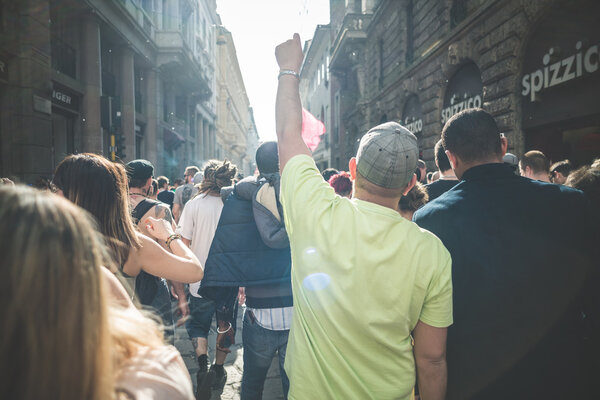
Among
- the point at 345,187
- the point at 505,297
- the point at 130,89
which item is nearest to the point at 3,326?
the point at 505,297

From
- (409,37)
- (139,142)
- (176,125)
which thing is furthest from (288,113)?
(176,125)

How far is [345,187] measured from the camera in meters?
3.88

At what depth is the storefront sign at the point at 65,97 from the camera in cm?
972

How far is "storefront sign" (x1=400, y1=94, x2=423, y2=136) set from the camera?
11.9 metres

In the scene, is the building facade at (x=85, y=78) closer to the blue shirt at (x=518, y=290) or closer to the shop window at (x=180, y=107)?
the shop window at (x=180, y=107)

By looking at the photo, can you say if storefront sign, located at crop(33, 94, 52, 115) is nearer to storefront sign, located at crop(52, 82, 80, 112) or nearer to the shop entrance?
storefront sign, located at crop(52, 82, 80, 112)

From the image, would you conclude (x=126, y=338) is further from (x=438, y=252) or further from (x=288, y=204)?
(x=438, y=252)

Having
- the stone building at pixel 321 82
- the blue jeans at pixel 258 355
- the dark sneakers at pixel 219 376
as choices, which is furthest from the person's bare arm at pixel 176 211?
the stone building at pixel 321 82

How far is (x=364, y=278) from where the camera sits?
134cm

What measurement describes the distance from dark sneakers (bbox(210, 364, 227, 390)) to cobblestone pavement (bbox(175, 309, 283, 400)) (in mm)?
48

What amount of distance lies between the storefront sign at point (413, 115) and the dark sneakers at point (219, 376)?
390 inches

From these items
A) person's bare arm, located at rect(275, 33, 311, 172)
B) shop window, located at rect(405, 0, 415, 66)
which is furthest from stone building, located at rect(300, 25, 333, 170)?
person's bare arm, located at rect(275, 33, 311, 172)

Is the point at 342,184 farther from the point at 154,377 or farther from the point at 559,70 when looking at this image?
the point at 559,70

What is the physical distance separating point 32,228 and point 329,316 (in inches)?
38.8
